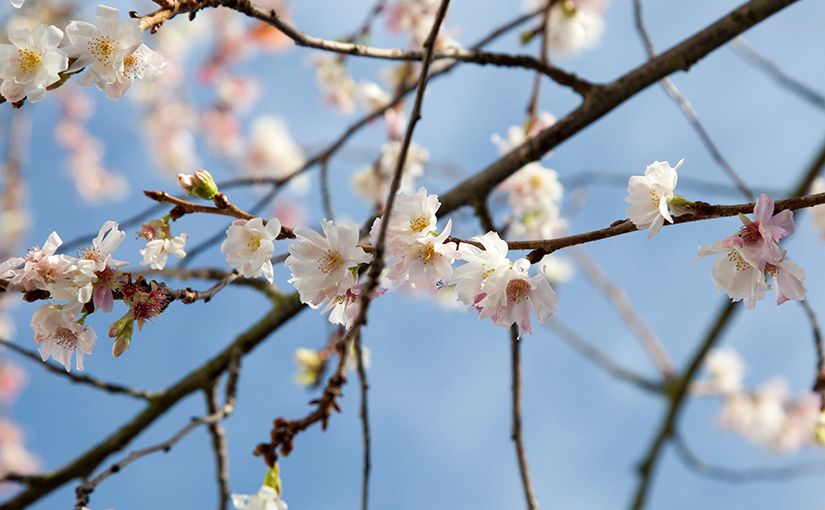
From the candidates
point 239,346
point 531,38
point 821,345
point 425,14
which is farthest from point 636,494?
point 425,14

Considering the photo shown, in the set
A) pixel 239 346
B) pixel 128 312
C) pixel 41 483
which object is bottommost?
pixel 128 312

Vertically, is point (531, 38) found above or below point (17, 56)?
above

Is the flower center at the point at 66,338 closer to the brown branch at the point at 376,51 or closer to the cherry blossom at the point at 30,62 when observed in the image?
the cherry blossom at the point at 30,62

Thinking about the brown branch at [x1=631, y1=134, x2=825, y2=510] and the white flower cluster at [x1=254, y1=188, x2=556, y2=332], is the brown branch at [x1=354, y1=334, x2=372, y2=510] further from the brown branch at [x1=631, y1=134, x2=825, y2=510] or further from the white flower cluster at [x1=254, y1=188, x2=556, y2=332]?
the brown branch at [x1=631, y1=134, x2=825, y2=510]

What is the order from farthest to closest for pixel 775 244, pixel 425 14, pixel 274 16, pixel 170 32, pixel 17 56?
pixel 170 32 → pixel 425 14 → pixel 274 16 → pixel 17 56 → pixel 775 244

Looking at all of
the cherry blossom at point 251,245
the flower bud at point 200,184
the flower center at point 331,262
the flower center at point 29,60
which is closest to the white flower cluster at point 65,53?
the flower center at point 29,60

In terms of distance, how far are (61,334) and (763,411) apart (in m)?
5.13

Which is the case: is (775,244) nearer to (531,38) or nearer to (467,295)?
(467,295)

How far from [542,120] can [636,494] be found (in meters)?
1.30

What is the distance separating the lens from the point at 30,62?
1.10 metres

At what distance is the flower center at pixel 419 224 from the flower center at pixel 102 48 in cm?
52

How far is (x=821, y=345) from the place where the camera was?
1584 mm

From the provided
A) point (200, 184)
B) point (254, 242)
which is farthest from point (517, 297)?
point (200, 184)

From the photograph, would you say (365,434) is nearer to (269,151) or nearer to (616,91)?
(616,91)
